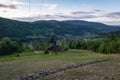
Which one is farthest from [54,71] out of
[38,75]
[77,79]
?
[77,79]

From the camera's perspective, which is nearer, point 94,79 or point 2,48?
point 94,79

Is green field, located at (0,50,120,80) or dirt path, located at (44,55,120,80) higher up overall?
dirt path, located at (44,55,120,80)

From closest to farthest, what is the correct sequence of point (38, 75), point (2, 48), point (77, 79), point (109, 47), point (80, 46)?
point (77, 79), point (38, 75), point (2, 48), point (109, 47), point (80, 46)

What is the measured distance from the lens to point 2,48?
136875 millimetres

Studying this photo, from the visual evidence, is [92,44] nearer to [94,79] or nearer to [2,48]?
[2,48]

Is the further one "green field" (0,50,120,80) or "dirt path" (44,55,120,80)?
"green field" (0,50,120,80)

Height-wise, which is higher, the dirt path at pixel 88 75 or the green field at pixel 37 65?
the dirt path at pixel 88 75

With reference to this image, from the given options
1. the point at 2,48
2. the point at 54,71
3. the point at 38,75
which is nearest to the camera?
the point at 38,75

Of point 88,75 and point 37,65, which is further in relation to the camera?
point 37,65

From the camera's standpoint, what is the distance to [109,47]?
481 feet

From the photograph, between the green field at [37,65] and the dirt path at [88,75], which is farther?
the green field at [37,65]

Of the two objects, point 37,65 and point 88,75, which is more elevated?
point 88,75

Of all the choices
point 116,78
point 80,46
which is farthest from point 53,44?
point 116,78

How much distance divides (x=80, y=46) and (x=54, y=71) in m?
157
